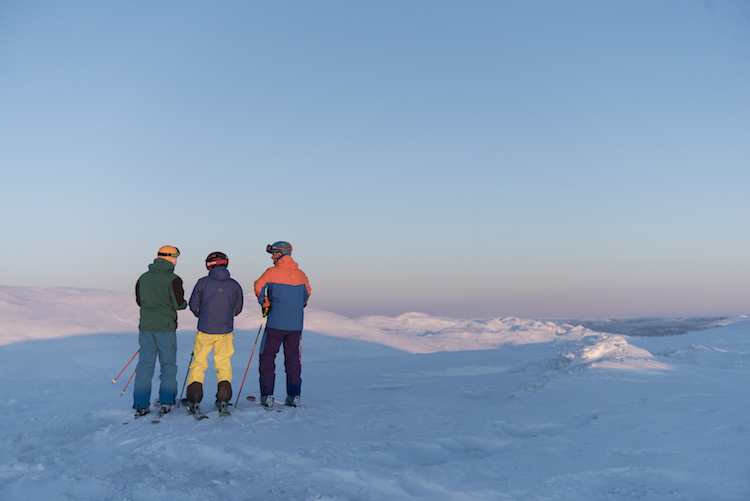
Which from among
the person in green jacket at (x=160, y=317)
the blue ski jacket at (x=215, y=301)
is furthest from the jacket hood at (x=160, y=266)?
the blue ski jacket at (x=215, y=301)

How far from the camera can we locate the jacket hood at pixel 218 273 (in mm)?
5953

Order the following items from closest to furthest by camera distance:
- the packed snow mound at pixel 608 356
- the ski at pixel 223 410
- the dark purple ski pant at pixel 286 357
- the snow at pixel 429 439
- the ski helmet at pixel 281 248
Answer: the snow at pixel 429 439 → the ski at pixel 223 410 → the dark purple ski pant at pixel 286 357 → the ski helmet at pixel 281 248 → the packed snow mound at pixel 608 356

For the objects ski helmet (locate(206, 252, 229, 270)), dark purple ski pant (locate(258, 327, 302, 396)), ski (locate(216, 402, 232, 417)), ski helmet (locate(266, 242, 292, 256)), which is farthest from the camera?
ski helmet (locate(266, 242, 292, 256))

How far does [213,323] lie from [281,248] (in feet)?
4.36

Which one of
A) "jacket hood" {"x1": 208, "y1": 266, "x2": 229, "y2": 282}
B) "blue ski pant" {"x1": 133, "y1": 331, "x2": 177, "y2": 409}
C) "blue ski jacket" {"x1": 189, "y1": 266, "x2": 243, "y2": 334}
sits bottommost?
"blue ski pant" {"x1": 133, "y1": 331, "x2": 177, "y2": 409}

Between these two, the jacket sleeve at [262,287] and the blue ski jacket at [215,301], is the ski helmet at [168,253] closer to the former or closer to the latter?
the blue ski jacket at [215,301]

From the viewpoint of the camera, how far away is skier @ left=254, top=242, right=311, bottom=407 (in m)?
6.21

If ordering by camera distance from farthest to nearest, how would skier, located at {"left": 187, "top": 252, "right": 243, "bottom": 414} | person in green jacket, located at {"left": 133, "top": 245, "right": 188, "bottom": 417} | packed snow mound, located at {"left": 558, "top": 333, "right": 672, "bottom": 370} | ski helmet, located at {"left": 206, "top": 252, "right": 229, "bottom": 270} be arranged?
1. packed snow mound, located at {"left": 558, "top": 333, "right": 672, "bottom": 370}
2. ski helmet, located at {"left": 206, "top": 252, "right": 229, "bottom": 270}
3. person in green jacket, located at {"left": 133, "top": 245, "right": 188, "bottom": 417}
4. skier, located at {"left": 187, "top": 252, "right": 243, "bottom": 414}

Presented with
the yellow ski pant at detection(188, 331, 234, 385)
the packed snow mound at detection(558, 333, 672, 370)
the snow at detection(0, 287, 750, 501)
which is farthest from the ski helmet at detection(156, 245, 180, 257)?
the packed snow mound at detection(558, 333, 672, 370)

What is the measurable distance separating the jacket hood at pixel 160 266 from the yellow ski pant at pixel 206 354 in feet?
3.11

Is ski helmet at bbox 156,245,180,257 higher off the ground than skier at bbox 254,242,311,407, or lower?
higher

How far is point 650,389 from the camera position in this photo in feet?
18.8

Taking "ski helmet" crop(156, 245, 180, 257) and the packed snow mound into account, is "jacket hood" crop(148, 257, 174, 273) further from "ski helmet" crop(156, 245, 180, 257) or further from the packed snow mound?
the packed snow mound

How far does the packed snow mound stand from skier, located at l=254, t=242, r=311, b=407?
186 inches
